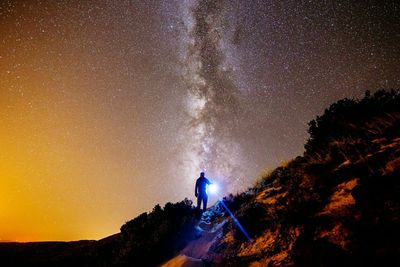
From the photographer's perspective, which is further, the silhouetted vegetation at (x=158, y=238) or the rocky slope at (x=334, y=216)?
the silhouetted vegetation at (x=158, y=238)

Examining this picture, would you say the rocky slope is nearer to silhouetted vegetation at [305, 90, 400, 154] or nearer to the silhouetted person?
silhouetted vegetation at [305, 90, 400, 154]

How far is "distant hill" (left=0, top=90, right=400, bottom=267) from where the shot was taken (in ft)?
11.3

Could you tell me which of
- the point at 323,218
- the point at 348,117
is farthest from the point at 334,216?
the point at 348,117

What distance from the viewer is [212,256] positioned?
5684 mm

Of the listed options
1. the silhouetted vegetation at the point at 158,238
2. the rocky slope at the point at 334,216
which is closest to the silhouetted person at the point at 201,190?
the silhouetted vegetation at the point at 158,238

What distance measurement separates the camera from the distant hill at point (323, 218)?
345 centimetres

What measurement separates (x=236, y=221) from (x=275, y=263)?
2.14 m

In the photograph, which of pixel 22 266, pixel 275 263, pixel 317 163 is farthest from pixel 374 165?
pixel 22 266

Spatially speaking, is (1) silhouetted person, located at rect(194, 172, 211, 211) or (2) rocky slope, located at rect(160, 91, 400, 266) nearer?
(2) rocky slope, located at rect(160, 91, 400, 266)

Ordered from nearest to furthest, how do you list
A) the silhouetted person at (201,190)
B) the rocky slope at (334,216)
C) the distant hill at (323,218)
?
the rocky slope at (334,216), the distant hill at (323,218), the silhouetted person at (201,190)

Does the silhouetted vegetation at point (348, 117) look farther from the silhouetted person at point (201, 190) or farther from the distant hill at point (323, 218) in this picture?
the silhouetted person at point (201, 190)

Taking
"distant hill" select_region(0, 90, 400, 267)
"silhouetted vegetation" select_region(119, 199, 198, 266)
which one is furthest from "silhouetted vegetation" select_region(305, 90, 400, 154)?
"silhouetted vegetation" select_region(119, 199, 198, 266)

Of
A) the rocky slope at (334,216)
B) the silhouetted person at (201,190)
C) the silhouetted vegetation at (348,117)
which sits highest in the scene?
the silhouetted person at (201,190)

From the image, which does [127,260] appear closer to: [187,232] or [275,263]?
[187,232]
